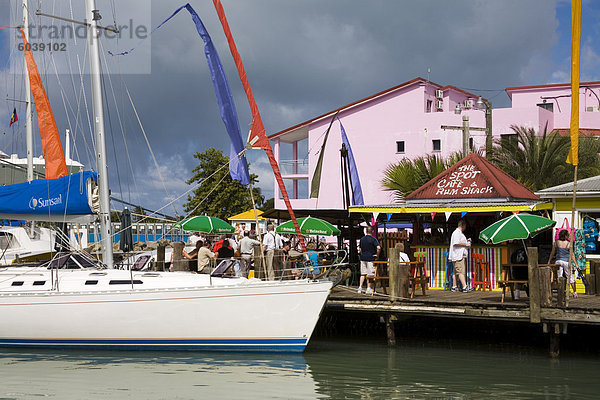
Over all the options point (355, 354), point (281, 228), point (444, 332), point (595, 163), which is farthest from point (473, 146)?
point (355, 354)

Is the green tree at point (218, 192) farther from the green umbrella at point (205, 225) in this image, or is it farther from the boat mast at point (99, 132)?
the boat mast at point (99, 132)

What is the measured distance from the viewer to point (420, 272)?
20156mm

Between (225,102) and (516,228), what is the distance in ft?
23.9

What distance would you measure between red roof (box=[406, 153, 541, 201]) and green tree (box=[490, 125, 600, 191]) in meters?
9.79

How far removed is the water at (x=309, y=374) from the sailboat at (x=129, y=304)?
0.45 metres

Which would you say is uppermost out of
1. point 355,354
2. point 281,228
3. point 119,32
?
point 119,32

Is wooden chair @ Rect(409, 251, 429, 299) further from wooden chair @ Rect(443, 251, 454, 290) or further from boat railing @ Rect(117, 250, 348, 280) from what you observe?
boat railing @ Rect(117, 250, 348, 280)

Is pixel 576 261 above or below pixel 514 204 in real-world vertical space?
below

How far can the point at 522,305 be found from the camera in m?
16.5

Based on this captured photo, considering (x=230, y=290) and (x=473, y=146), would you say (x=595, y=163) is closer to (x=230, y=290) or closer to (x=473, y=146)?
(x=473, y=146)

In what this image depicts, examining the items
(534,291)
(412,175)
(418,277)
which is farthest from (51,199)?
(412,175)

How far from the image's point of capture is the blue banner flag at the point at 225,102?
51.9 ft

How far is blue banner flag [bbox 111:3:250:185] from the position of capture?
1582 centimetres

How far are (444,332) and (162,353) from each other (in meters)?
7.72
